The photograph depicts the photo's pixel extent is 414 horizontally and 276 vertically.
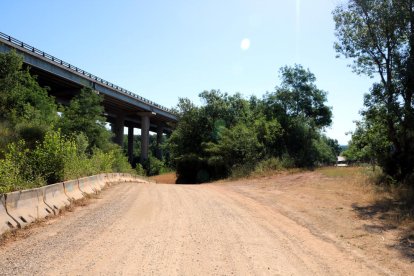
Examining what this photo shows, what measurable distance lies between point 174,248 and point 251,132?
28549 mm

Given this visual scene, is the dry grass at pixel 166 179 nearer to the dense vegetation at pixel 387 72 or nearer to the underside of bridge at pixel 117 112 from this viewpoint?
the underside of bridge at pixel 117 112

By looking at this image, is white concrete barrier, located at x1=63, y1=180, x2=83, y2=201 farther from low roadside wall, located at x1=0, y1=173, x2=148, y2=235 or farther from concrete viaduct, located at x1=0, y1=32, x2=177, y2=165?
concrete viaduct, located at x1=0, y1=32, x2=177, y2=165

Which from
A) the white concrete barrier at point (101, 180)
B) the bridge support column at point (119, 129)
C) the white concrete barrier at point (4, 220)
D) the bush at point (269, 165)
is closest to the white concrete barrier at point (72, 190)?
the white concrete barrier at point (4, 220)

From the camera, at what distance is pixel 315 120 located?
3969 centimetres

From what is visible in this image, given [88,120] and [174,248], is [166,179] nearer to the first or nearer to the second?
[88,120]

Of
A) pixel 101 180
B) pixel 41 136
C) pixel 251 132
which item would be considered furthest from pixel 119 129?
pixel 101 180

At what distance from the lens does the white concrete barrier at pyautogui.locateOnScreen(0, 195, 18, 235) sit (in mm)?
7237

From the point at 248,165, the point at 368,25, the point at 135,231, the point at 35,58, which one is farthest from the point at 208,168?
the point at 135,231

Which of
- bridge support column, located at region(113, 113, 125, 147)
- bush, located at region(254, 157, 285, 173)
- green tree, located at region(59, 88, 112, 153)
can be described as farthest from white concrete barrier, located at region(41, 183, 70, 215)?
bridge support column, located at region(113, 113, 125, 147)

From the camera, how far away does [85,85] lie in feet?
Answer: 154

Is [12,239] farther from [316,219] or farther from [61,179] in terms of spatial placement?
[316,219]

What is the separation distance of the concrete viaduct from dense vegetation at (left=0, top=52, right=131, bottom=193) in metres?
8.01

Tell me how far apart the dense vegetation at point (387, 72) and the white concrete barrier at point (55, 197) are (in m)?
12.3

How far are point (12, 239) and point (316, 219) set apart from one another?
7.44 meters
